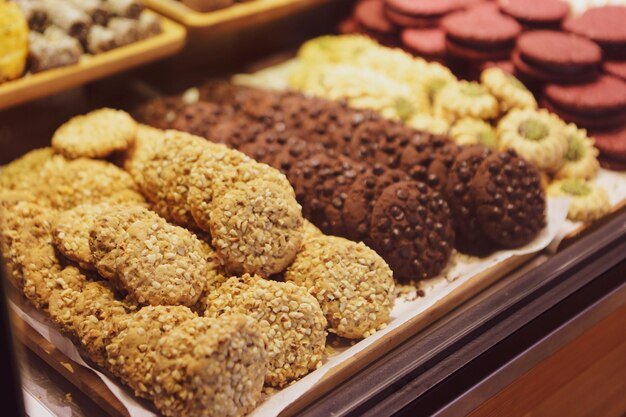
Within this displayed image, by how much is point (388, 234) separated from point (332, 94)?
1.11 meters

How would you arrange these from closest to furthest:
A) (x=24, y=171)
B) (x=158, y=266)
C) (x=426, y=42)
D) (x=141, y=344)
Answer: (x=141, y=344), (x=158, y=266), (x=24, y=171), (x=426, y=42)

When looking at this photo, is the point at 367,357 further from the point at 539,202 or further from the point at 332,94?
the point at 332,94

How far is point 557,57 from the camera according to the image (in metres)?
3.24

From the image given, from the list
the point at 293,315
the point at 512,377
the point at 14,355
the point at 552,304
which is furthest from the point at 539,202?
the point at 14,355

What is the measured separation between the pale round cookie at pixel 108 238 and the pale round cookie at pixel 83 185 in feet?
1.57

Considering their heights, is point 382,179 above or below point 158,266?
below

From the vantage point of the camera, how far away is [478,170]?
2.60 m

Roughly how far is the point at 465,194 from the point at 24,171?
1590 millimetres

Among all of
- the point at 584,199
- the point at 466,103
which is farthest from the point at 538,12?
the point at 584,199

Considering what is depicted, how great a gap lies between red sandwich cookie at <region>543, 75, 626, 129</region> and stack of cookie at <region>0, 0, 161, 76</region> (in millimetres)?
1739

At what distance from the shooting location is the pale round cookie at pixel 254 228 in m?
2.09

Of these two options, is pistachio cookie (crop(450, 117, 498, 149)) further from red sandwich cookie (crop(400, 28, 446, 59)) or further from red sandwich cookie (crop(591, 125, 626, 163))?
red sandwich cookie (crop(400, 28, 446, 59))

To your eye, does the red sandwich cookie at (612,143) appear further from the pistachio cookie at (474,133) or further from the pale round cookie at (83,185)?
the pale round cookie at (83,185)

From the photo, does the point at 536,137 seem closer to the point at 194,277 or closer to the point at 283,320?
the point at 283,320
